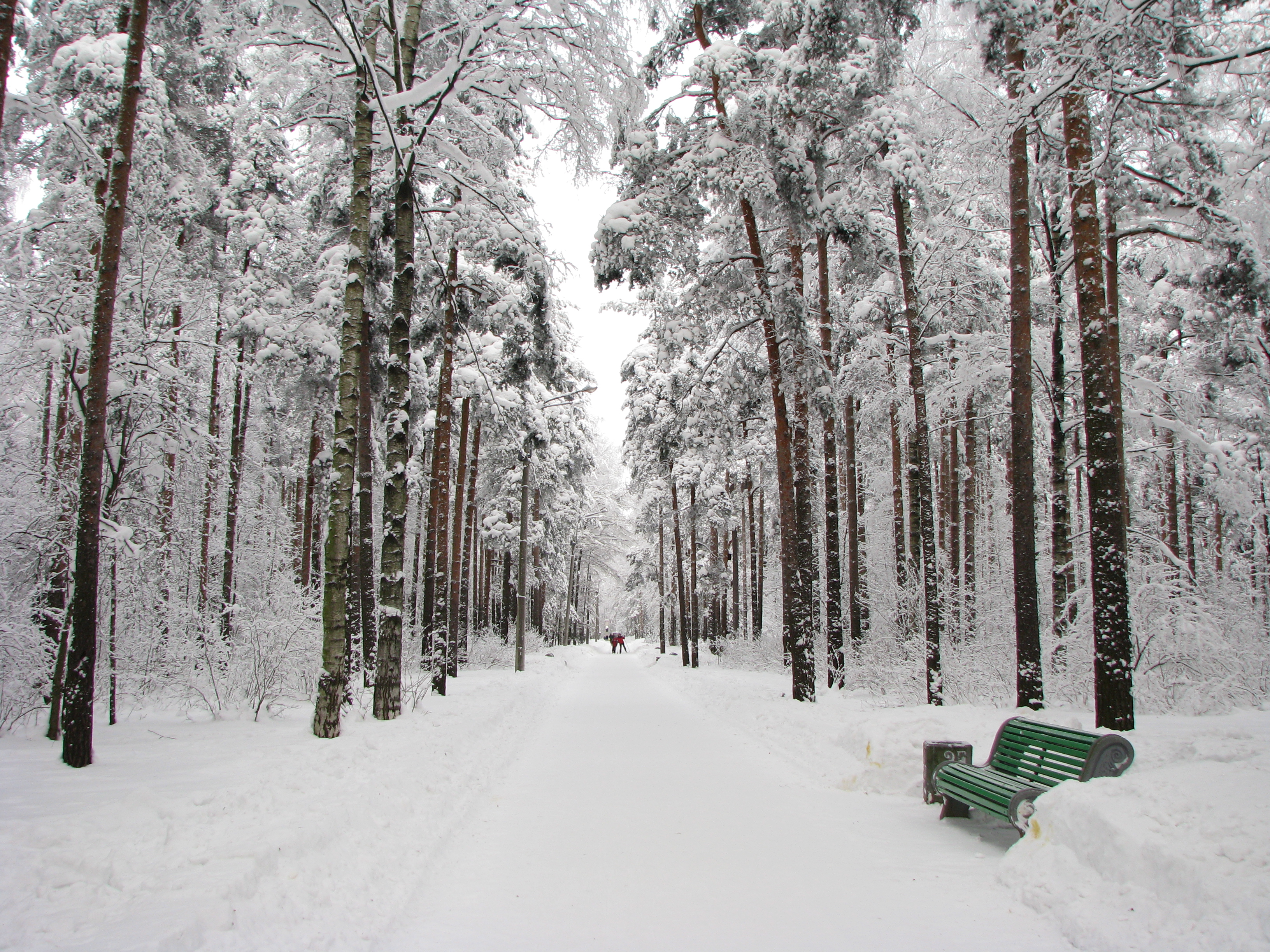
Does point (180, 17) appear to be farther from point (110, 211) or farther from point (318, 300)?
point (318, 300)

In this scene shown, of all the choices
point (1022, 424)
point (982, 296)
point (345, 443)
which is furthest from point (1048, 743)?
point (982, 296)

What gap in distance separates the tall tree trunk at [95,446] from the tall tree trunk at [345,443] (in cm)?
219

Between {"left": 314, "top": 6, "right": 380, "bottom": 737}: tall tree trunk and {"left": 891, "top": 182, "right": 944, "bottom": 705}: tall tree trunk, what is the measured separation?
360 inches

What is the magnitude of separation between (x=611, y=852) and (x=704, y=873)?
801 millimetres

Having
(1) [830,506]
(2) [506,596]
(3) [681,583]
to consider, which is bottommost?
(2) [506,596]

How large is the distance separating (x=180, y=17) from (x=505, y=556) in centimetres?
2502

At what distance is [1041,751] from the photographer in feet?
18.1

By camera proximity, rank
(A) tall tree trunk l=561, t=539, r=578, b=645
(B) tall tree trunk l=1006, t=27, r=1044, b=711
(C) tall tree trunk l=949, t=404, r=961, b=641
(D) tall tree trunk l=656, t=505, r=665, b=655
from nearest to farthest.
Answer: (B) tall tree trunk l=1006, t=27, r=1044, b=711 → (C) tall tree trunk l=949, t=404, r=961, b=641 → (D) tall tree trunk l=656, t=505, r=665, b=655 → (A) tall tree trunk l=561, t=539, r=578, b=645

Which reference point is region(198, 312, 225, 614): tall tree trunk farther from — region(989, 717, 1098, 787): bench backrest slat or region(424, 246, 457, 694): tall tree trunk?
region(989, 717, 1098, 787): bench backrest slat

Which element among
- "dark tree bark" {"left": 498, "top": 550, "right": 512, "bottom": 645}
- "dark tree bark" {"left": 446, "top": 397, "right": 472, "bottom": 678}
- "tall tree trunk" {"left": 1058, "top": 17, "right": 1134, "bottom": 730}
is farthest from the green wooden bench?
"dark tree bark" {"left": 498, "top": 550, "right": 512, "bottom": 645}

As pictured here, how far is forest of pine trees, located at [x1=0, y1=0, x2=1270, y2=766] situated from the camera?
300 inches

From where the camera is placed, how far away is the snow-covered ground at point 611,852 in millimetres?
3432

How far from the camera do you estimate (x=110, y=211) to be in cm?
659

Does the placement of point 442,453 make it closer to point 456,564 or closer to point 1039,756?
point 456,564
